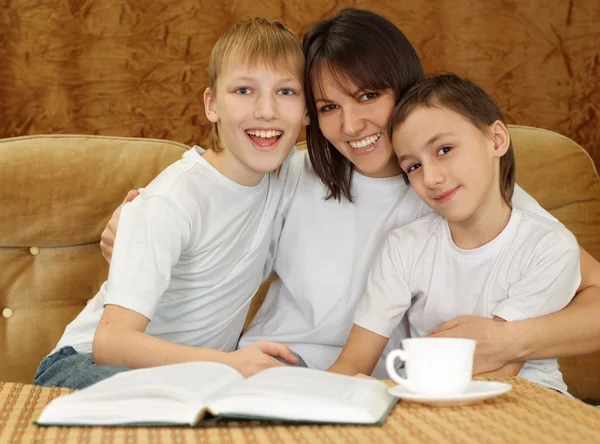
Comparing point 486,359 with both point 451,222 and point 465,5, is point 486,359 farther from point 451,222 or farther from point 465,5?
point 465,5

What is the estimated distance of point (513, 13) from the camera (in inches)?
91.8

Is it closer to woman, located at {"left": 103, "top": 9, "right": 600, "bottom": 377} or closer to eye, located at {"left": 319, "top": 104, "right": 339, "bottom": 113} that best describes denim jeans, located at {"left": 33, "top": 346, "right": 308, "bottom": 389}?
woman, located at {"left": 103, "top": 9, "right": 600, "bottom": 377}

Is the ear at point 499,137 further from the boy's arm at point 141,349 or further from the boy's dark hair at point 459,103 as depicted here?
the boy's arm at point 141,349

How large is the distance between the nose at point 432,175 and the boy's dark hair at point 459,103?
0.11m

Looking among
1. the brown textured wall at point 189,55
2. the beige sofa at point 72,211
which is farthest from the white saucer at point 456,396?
the brown textured wall at point 189,55

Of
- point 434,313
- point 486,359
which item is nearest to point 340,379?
point 486,359

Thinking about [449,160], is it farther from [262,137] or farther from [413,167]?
[262,137]

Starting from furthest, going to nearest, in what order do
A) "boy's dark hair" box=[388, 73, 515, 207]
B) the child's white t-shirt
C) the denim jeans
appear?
1. "boy's dark hair" box=[388, 73, 515, 207]
2. the child's white t-shirt
3. the denim jeans

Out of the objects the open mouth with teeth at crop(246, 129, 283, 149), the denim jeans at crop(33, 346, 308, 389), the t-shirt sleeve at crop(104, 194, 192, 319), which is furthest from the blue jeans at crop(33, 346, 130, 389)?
the open mouth with teeth at crop(246, 129, 283, 149)

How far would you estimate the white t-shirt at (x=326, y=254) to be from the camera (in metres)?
1.71

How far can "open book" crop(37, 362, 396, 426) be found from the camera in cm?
82

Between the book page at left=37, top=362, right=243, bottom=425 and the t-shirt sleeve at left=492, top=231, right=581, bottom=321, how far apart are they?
693 millimetres

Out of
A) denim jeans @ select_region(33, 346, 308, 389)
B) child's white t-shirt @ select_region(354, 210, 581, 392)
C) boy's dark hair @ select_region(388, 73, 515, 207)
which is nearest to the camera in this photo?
denim jeans @ select_region(33, 346, 308, 389)

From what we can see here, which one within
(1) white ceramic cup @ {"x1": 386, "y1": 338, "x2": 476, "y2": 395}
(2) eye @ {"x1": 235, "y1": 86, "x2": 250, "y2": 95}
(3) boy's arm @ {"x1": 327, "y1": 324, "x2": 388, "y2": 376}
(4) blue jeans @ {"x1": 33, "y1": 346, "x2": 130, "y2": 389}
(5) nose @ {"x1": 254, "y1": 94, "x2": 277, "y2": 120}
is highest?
(2) eye @ {"x1": 235, "y1": 86, "x2": 250, "y2": 95}
